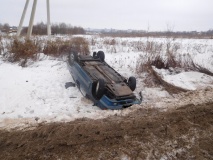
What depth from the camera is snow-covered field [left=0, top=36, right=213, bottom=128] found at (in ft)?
20.6

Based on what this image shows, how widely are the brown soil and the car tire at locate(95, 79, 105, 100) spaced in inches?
53.1

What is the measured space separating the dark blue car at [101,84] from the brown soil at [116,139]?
116cm

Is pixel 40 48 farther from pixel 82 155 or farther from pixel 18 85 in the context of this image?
pixel 82 155

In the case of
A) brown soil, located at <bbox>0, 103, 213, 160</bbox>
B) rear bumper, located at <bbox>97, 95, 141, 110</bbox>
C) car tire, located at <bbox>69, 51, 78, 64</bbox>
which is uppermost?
car tire, located at <bbox>69, 51, 78, 64</bbox>

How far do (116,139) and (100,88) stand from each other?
235cm

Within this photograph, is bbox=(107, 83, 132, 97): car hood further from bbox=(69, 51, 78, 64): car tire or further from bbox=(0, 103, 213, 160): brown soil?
bbox=(69, 51, 78, 64): car tire

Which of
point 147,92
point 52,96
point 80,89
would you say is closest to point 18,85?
point 52,96

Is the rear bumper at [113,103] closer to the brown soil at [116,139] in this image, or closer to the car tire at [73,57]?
the brown soil at [116,139]

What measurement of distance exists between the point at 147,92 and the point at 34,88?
12.7 ft

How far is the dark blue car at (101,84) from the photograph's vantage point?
22.4 ft

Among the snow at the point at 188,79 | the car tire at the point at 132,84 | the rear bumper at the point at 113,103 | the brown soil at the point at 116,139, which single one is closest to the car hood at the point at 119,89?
the rear bumper at the point at 113,103

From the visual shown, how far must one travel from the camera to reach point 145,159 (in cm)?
421

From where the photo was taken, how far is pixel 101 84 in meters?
6.84

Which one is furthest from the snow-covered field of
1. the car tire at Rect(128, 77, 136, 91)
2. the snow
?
the car tire at Rect(128, 77, 136, 91)
